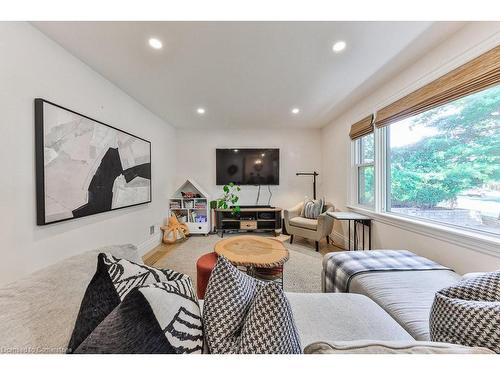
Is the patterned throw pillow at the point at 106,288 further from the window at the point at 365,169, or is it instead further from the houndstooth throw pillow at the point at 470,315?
the window at the point at 365,169

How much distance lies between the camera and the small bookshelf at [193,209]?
3.89 metres

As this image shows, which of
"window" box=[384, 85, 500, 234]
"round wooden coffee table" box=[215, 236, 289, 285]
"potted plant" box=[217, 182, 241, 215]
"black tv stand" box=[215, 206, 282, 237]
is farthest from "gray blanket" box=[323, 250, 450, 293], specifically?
"potted plant" box=[217, 182, 241, 215]

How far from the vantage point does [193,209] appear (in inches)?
157

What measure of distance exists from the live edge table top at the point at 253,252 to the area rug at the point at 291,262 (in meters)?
0.48

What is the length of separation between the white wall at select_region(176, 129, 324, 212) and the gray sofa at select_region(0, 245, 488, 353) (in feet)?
10.4

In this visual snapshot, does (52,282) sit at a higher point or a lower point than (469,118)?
lower

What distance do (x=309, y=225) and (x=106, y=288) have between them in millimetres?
2917

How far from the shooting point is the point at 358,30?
149 cm

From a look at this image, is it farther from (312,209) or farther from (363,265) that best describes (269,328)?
(312,209)

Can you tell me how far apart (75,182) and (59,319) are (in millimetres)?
1517

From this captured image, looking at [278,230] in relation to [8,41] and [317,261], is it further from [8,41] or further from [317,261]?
[8,41]

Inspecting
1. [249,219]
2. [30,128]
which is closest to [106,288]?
[30,128]
